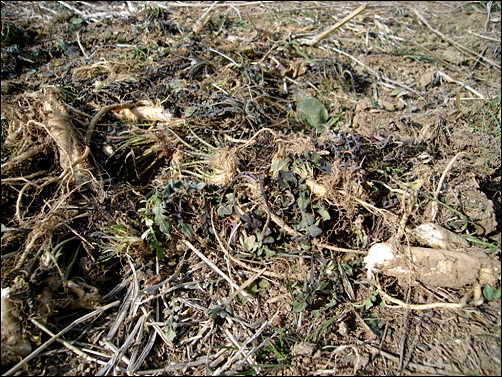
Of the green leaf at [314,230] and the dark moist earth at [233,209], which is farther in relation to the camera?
the green leaf at [314,230]

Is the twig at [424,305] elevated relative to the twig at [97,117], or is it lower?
lower

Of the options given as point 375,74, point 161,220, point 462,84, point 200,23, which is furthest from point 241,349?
point 200,23

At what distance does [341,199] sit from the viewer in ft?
7.02

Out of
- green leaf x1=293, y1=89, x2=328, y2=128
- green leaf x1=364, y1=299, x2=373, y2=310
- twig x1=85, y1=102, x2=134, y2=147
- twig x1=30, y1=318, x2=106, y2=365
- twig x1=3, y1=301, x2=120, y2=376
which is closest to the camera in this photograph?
twig x1=3, y1=301, x2=120, y2=376

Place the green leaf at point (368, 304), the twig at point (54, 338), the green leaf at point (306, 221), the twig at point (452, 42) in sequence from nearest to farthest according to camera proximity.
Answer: the twig at point (54, 338) → the green leaf at point (368, 304) → the green leaf at point (306, 221) → the twig at point (452, 42)

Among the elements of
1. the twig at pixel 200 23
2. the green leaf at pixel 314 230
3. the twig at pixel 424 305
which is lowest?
the twig at pixel 424 305

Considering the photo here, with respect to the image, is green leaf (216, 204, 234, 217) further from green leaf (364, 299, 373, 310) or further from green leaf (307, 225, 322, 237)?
green leaf (364, 299, 373, 310)

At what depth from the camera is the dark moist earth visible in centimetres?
178

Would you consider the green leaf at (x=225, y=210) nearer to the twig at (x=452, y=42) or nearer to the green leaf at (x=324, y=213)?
the green leaf at (x=324, y=213)

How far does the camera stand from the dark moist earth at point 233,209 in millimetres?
1783

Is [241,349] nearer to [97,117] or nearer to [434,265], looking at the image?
[434,265]

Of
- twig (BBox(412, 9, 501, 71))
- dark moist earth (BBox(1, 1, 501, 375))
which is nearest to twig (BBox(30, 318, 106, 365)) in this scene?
dark moist earth (BBox(1, 1, 501, 375))

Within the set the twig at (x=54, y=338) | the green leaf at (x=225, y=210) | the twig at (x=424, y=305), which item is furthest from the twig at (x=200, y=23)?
the twig at (x=424, y=305)

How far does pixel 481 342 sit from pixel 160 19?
13.4 feet
